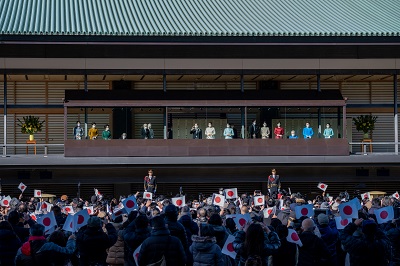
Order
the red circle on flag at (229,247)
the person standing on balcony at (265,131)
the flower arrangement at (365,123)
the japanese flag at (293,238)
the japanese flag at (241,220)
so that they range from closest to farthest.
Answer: the japanese flag at (293,238), the red circle on flag at (229,247), the japanese flag at (241,220), the person standing on balcony at (265,131), the flower arrangement at (365,123)

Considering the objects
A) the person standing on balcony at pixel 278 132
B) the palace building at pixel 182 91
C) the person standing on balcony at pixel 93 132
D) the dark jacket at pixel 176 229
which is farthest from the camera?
the person standing on balcony at pixel 278 132

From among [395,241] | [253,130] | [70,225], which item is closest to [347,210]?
[395,241]

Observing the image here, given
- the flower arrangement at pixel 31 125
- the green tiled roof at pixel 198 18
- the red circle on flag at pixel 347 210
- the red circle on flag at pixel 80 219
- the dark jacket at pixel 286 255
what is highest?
the green tiled roof at pixel 198 18

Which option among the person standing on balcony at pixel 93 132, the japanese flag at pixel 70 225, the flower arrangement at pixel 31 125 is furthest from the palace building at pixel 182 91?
the japanese flag at pixel 70 225

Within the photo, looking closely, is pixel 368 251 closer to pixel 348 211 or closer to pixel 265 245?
pixel 265 245

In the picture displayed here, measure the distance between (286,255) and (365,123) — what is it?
98.7ft

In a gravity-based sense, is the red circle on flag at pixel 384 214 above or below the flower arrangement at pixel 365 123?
below

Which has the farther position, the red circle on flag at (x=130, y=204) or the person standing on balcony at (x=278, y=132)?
the person standing on balcony at (x=278, y=132)

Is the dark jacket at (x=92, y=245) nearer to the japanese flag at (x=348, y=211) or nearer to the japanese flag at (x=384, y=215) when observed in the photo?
the japanese flag at (x=348, y=211)

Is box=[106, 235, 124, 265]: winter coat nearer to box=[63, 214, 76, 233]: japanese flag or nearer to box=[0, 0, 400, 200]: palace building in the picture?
box=[63, 214, 76, 233]: japanese flag

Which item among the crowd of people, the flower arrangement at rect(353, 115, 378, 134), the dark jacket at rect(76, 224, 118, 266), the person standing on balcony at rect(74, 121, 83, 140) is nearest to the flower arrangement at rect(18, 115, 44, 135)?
the person standing on balcony at rect(74, 121, 83, 140)

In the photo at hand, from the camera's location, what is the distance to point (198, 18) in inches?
1534

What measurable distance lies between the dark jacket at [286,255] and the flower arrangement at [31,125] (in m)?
28.9

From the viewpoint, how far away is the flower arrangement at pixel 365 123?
4156cm
